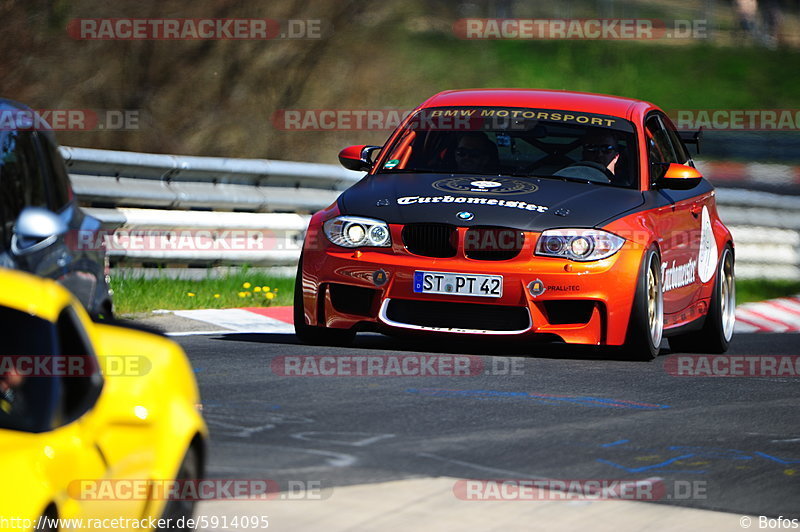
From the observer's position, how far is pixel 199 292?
1283cm

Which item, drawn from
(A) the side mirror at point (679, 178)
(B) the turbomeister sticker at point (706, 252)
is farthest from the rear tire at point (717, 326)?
(A) the side mirror at point (679, 178)

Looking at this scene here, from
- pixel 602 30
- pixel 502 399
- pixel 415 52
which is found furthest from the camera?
pixel 602 30

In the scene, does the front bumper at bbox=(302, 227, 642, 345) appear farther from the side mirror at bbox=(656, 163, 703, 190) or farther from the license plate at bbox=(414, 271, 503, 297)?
the side mirror at bbox=(656, 163, 703, 190)

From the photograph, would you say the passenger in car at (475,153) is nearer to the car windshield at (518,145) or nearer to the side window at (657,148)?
the car windshield at (518,145)

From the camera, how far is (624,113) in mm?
11430

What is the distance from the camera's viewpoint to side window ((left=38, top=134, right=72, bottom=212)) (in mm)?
7633

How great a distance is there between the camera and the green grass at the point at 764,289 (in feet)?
59.8

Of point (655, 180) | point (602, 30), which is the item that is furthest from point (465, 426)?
point (602, 30)

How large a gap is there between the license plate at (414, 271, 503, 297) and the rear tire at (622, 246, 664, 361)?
2.77 feet

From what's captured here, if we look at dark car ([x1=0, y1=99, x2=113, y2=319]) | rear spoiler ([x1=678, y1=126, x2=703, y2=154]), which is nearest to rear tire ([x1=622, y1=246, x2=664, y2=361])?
rear spoiler ([x1=678, y1=126, x2=703, y2=154])

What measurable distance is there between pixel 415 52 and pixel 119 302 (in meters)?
15.3

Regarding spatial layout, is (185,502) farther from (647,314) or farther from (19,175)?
(647,314)

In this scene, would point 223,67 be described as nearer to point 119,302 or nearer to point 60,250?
point 119,302

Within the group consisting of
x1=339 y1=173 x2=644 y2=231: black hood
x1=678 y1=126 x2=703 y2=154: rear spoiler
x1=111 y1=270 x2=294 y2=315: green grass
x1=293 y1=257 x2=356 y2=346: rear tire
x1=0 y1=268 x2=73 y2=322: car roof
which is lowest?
x1=111 y1=270 x2=294 y2=315: green grass
